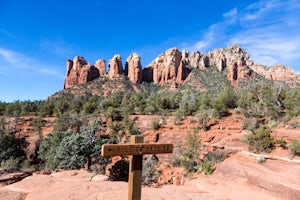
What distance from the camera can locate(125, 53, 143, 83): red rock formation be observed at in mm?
86750

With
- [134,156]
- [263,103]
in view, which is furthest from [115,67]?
[134,156]

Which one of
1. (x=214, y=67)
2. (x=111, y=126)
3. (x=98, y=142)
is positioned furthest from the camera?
(x=214, y=67)

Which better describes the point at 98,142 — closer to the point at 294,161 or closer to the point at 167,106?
the point at 294,161

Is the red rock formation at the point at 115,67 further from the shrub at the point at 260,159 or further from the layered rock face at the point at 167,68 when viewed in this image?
the shrub at the point at 260,159

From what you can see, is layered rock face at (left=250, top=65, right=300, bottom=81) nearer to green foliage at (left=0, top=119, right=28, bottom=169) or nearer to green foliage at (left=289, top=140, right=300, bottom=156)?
green foliage at (left=289, top=140, right=300, bottom=156)

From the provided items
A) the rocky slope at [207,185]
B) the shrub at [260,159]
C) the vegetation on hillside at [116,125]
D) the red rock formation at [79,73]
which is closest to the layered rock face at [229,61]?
the red rock formation at [79,73]

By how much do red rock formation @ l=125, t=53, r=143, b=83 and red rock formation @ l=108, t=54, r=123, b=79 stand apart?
3.77 metres

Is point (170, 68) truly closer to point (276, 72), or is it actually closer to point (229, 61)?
point (229, 61)

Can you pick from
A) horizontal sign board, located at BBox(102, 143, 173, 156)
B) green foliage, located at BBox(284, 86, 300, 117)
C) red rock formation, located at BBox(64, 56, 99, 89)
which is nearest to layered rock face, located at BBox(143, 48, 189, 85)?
red rock formation, located at BBox(64, 56, 99, 89)

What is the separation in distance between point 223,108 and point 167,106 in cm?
1234

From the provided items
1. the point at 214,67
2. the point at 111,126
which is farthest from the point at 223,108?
the point at 214,67

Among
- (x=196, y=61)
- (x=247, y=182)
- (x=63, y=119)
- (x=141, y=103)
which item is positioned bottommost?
(x=247, y=182)

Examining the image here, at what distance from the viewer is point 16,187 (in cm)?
607

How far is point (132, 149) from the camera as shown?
3.83m
